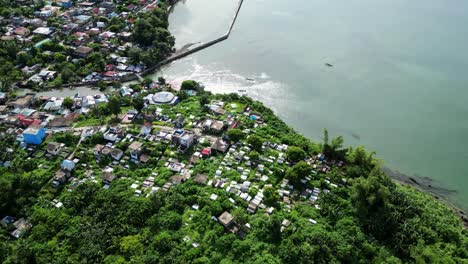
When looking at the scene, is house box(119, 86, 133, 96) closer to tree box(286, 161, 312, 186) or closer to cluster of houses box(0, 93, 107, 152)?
cluster of houses box(0, 93, 107, 152)

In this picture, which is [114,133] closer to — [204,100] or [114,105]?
[114,105]

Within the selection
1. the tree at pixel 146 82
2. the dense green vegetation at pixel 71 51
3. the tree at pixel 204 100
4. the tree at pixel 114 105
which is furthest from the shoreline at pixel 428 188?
the dense green vegetation at pixel 71 51

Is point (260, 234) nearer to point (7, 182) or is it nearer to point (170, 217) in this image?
point (170, 217)

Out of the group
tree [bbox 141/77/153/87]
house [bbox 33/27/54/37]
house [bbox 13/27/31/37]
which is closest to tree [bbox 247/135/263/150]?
tree [bbox 141/77/153/87]

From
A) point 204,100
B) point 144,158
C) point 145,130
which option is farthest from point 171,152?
point 204,100

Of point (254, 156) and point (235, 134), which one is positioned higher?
point (235, 134)
